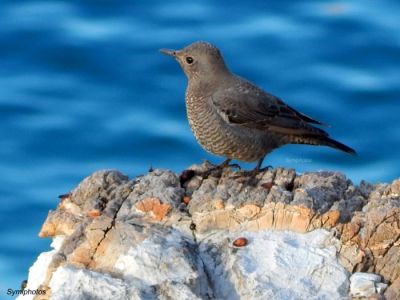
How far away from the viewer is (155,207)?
5.26 metres

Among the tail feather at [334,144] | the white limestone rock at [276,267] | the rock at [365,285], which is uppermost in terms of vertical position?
the tail feather at [334,144]

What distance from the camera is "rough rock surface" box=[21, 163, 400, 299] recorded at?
475 cm

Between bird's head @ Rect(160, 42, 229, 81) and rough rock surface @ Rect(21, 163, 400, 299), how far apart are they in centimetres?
147

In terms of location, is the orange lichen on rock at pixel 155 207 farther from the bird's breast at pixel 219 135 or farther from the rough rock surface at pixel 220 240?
the bird's breast at pixel 219 135

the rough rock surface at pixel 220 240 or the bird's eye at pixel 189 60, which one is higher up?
the bird's eye at pixel 189 60

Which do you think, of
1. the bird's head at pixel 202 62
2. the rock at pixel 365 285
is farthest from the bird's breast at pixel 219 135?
the rock at pixel 365 285

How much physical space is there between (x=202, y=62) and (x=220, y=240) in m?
2.13

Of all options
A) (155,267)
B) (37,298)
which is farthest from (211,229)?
(37,298)

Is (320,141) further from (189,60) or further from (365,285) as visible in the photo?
(365,285)

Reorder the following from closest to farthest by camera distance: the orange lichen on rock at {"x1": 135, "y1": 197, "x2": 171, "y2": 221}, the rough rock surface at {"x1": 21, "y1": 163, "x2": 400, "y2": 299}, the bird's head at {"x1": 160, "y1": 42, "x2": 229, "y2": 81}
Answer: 1. the rough rock surface at {"x1": 21, "y1": 163, "x2": 400, "y2": 299}
2. the orange lichen on rock at {"x1": 135, "y1": 197, "x2": 171, "y2": 221}
3. the bird's head at {"x1": 160, "y1": 42, "x2": 229, "y2": 81}

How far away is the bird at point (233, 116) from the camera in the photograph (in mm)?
6859

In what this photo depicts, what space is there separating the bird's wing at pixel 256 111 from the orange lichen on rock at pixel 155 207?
1.69m

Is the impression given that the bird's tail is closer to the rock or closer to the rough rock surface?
the rough rock surface

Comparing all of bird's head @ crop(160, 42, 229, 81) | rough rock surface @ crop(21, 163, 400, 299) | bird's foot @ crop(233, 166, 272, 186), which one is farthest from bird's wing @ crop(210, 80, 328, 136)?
rough rock surface @ crop(21, 163, 400, 299)
